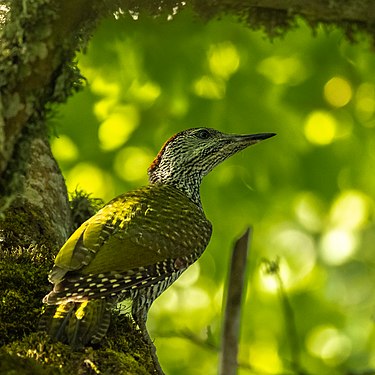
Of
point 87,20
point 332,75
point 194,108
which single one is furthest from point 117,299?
point 332,75

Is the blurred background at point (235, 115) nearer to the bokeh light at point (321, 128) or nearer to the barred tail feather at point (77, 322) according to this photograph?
the bokeh light at point (321, 128)

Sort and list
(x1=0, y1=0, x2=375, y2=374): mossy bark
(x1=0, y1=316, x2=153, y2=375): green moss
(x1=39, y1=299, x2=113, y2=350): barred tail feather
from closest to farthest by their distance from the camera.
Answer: (x1=0, y1=0, x2=375, y2=374): mossy bark < (x1=0, y1=316, x2=153, y2=375): green moss < (x1=39, y1=299, x2=113, y2=350): barred tail feather

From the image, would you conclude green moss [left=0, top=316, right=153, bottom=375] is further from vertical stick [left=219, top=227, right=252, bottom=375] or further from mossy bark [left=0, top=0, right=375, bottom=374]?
vertical stick [left=219, top=227, right=252, bottom=375]

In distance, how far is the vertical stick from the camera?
173cm

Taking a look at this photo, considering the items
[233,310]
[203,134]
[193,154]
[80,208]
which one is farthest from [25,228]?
[233,310]

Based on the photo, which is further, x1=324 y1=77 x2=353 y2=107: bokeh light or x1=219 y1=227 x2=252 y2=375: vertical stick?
x1=324 y1=77 x2=353 y2=107: bokeh light

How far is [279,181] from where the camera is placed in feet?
22.9

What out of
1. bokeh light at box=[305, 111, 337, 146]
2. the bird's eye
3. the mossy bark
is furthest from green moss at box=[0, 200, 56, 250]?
Result: bokeh light at box=[305, 111, 337, 146]

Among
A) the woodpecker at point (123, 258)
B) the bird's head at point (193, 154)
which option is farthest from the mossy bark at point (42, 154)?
the bird's head at point (193, 154)

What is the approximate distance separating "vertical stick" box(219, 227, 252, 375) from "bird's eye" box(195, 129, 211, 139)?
3.90 metres

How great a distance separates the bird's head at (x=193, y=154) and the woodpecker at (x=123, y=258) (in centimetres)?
27

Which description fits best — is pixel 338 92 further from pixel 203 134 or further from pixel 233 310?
pixel 233 310

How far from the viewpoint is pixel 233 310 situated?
69.0 inches

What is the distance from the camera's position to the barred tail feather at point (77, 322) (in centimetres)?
326
